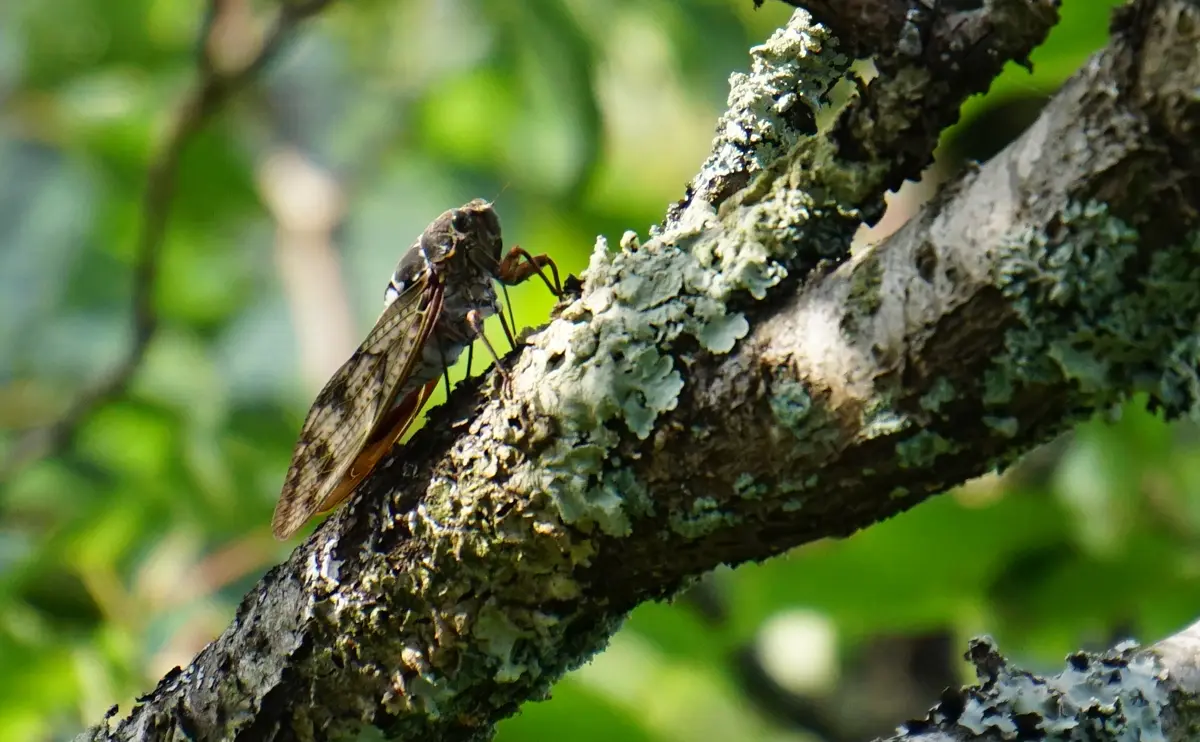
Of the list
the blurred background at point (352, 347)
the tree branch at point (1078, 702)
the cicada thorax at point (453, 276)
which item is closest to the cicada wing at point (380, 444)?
the cicada thorax at point (453, 276)

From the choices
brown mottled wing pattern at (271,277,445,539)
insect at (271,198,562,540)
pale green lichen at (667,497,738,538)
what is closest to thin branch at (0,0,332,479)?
insect at (271,198,562,540)

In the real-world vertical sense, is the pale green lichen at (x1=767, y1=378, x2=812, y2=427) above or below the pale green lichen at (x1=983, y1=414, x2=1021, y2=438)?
above

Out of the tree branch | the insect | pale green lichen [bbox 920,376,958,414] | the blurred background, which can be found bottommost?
the tree branch

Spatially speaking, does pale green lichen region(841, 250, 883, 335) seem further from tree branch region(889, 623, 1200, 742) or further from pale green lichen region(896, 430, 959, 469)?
tree branch region(889, 623, 1200, 742)

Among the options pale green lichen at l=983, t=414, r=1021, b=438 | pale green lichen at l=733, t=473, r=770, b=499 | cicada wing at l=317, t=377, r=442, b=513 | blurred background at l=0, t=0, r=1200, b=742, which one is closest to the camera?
pale green lichen at l=983, t=414, r=1021, b=438

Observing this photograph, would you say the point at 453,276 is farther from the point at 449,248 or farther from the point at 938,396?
the point at 938,396

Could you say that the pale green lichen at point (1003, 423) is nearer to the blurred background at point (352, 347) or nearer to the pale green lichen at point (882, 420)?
the pale green lichen at point (882, 420)
